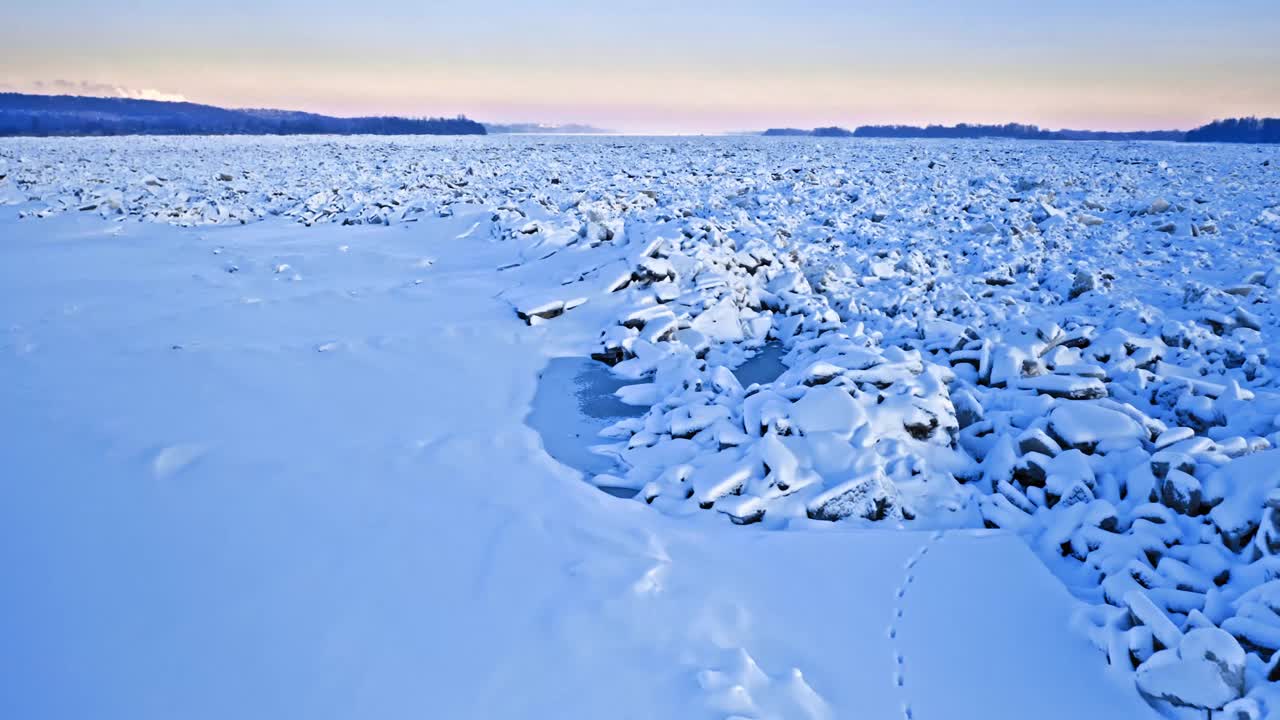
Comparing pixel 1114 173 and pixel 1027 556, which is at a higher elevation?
pixel 1114 173

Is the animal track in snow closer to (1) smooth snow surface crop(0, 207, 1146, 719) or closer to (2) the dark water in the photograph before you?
(1) smooth snow surface crop(0, 207, 1146, 719)

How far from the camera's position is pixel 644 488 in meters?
3.79

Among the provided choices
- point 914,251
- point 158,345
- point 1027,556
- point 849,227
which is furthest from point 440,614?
point 849,227

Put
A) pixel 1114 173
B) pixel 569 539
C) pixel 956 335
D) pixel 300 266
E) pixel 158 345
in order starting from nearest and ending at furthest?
pixel 569 539 < pixel 158 345 < pixel 956 335 < pixel 300 266 < pixel 1114 173

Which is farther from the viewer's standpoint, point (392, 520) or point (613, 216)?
point (613, 216)

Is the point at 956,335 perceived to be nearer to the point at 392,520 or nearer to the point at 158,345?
the point at 392,520

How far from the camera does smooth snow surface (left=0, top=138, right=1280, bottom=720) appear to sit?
2430mm

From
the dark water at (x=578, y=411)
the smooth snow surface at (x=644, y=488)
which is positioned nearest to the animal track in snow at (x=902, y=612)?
the smooth snow surface at (x=644, y=488)

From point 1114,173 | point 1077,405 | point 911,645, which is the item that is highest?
point 1114,173

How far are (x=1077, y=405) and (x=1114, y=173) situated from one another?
17.7 meters

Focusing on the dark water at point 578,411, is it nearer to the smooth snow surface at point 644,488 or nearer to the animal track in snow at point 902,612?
the smooth snow surface at point 644,488

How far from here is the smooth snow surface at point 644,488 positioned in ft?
7.97

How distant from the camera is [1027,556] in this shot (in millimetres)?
3238

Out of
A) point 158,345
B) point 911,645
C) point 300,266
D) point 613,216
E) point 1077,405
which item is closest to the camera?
point 911,645
